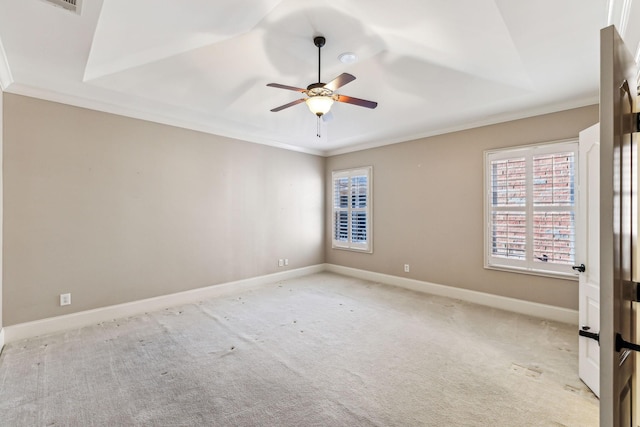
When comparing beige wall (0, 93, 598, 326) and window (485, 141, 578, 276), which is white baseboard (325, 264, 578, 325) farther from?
window (485, 141, 578, 276)

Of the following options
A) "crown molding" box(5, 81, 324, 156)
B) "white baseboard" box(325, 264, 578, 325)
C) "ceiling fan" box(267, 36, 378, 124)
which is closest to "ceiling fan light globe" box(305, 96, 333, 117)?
"ceiling fan" box(267, 36, 378, 124)

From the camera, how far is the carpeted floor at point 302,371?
2.08 m

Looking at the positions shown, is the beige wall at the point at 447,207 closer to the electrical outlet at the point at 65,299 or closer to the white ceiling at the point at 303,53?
the white ceiling at the point at 303,53

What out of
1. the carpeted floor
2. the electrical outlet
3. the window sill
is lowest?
the carpeted floor

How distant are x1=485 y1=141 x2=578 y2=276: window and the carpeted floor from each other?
80 cm

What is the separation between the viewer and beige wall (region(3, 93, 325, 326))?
3.30 meters

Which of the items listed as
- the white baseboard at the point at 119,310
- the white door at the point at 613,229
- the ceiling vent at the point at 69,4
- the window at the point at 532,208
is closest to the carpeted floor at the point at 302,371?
the white baseboard at the point at 119,310

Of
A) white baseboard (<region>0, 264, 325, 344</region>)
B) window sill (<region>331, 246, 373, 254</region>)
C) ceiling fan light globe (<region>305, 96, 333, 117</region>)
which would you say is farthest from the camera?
window sill (<region>331, 246, 373, 254</region>)

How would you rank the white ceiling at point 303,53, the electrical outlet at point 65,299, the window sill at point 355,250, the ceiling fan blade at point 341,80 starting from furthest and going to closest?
1. the window sill at point 355,250
2. the electrical outlet at point 65,299
3. the ceiling fan blade at point 341,80
4. the white ceiling at point 303,53

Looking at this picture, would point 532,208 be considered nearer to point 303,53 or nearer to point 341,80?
point 341,80

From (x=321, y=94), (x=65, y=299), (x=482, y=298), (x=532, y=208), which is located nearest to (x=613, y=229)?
(x=321, y=94)

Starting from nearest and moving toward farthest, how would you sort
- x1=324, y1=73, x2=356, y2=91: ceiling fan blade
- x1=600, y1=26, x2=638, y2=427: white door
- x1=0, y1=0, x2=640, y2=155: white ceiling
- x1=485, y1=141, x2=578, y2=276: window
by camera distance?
x1=600, y1=26, x2=638, y2=427: white door
x1=0, y1=0, x2=640, y2=155: white ceiling
x1=324, y1=73, x2=356, y2=91: ceiling fan blade
x1=485, y1=141, x2=578, y2=276: window

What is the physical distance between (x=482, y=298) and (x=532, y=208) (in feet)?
4.79

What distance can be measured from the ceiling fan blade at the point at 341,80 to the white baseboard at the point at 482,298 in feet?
12.1
